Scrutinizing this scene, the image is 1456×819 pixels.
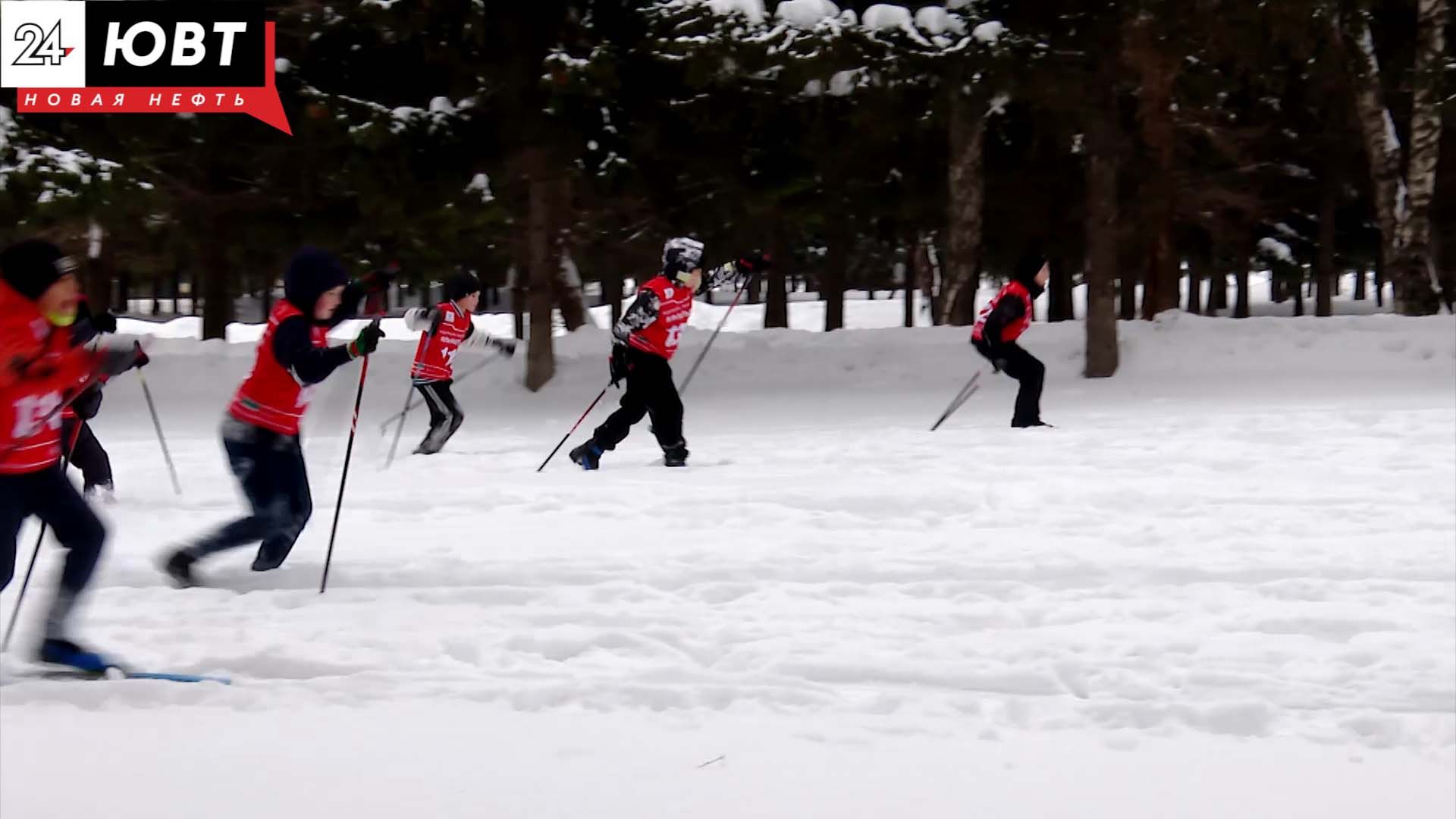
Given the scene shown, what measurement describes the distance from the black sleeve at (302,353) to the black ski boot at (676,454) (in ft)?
14.0

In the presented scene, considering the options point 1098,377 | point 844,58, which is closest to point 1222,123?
point 1098,377

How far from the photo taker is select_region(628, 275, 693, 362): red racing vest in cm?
980

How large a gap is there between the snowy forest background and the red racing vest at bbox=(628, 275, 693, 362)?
4.20 meters

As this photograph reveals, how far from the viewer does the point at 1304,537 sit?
Result: 272 inches

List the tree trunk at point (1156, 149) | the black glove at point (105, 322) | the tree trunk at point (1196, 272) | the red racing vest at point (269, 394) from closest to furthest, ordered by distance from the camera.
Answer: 1. the red racing vest at point (269, 394)
2. the black glove at point (105, 322)
3. the tree trunk at point (1156, 149)
4. the tree trunk at point (1196, 272)

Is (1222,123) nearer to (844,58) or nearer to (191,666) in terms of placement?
(844,58)

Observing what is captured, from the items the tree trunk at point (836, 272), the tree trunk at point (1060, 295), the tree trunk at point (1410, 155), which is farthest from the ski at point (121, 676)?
the tree trunk at point (1060, 295)

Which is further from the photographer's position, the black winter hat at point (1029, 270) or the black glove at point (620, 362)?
the black winter hat at point (1029, 270)

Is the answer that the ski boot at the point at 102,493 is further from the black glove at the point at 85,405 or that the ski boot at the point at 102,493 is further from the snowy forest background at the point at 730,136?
the snowy forest background at the point at 730,136

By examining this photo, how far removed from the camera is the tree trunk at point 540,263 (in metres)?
15.5

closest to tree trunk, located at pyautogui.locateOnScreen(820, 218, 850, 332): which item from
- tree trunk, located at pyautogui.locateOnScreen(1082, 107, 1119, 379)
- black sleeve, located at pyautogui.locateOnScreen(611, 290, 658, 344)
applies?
tree trunk, located at pyautogui.locateOnScreen(1082, 107, 1119, 379)

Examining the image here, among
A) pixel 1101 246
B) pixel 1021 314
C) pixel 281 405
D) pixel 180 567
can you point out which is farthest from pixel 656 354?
pixel 1101 246

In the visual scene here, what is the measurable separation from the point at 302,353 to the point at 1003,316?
723 cm

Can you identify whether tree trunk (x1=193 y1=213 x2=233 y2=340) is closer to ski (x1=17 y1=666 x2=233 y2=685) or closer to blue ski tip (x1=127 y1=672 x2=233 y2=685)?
ski (x1=17 y1=666 x2=233 y2=685)
